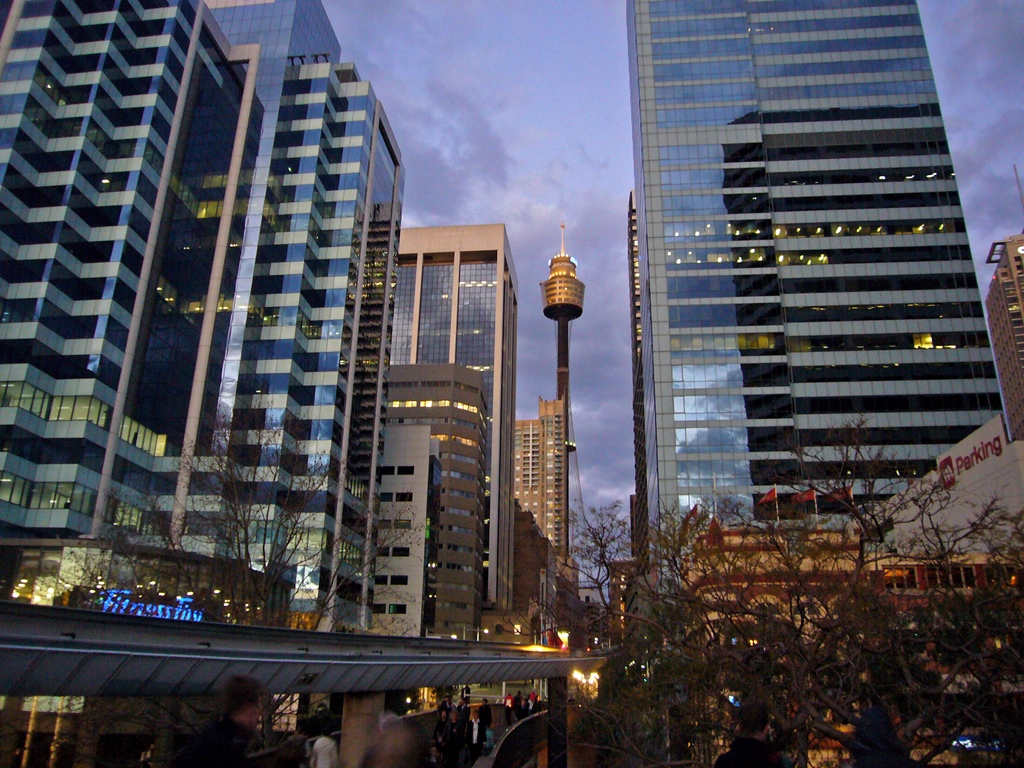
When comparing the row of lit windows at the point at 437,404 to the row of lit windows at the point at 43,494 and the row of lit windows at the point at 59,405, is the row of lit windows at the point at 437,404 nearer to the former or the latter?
the row of lit windows at the point at 59,405

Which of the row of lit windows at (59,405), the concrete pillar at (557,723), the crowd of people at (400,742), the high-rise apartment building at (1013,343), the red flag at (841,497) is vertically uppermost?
the high-rise apartment building at (1013,343)

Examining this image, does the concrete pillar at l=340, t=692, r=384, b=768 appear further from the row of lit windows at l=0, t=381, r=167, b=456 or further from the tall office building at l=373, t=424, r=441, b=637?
the tall office building at l=373, t=424, r=441, b=637

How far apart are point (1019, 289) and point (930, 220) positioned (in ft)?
428

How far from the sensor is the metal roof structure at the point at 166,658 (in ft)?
41.4

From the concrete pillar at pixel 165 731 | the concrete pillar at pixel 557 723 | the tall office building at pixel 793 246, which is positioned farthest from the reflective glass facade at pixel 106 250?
the tall office building at pixel 793 246

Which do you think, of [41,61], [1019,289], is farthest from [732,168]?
[1019,289]

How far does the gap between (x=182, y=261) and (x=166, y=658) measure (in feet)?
212

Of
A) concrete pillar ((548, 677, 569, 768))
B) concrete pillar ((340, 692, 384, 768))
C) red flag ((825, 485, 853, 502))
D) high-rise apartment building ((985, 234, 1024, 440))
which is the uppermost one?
high-rise apartment building ((985, 234, 1024, 440))

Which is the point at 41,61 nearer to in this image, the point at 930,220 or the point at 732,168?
the point at 732,168

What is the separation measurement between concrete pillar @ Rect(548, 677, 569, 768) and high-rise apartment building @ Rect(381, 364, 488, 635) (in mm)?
81437

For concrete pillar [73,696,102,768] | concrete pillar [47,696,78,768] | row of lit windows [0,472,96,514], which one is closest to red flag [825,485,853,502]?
concrete pillar [73,696,102,768]

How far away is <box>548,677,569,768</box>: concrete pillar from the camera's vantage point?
3232 centimetres

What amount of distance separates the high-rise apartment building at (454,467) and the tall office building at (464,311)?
31119 millimetres

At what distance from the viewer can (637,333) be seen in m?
171
